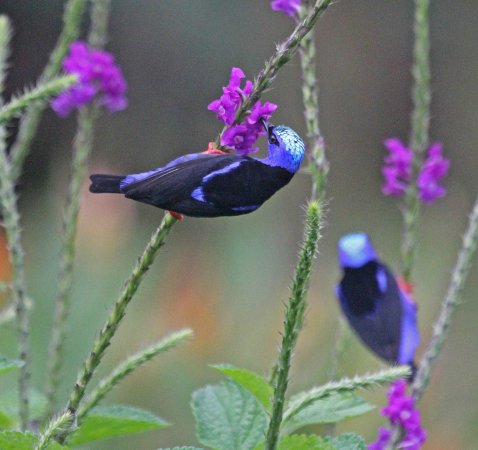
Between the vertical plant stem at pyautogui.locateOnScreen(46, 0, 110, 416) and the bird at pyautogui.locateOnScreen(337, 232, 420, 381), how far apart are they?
0.52 meters

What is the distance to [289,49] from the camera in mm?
1007

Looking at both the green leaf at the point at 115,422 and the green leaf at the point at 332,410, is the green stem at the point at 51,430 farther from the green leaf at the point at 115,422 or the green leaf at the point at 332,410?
the green leaf at the point at 332,410

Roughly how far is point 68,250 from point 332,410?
Answer: 0.61 metres

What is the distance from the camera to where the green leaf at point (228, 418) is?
108 cm

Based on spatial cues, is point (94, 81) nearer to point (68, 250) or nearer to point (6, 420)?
point (68, 250)

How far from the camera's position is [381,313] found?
1710 mm

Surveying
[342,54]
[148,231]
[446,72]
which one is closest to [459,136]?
[446,72]

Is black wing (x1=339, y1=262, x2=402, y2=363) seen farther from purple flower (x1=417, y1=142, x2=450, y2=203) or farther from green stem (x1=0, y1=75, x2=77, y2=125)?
green stem (x1=0, y1=75, x2=77, y2=125)

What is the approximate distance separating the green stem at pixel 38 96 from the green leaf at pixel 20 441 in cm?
35

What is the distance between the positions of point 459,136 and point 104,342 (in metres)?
7.15

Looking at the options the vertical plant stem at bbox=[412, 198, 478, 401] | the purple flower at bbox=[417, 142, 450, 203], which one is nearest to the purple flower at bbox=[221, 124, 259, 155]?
the vertical plant stem at bbox=[412, 198, 478, 401]

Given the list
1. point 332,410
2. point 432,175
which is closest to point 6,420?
point 332,410

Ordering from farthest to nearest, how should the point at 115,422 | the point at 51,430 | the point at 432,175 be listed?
the point at 432,175 → the point at 115,422 → the point at 51,430

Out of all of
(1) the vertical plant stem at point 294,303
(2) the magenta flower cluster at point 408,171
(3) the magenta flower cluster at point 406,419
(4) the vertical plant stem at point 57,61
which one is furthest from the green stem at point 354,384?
(2) the magenta flower cluster at point 408,171
